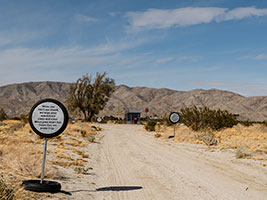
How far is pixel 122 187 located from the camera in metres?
7.01

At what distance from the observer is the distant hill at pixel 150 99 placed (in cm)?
11394

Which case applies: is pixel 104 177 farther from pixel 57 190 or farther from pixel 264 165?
pixel 264 165

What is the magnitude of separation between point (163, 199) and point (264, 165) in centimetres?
598

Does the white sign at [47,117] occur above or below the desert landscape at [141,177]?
above

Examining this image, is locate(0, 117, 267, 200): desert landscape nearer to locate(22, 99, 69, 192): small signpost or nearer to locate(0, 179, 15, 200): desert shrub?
locate(0, 179, 15, 200): desert shrub

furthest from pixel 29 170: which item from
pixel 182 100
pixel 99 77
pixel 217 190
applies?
pixel 182 100

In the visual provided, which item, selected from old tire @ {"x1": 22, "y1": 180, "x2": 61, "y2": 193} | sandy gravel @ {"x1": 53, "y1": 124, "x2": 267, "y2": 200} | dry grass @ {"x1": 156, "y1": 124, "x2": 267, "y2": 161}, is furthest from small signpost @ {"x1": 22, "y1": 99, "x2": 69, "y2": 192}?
dry grass @ {"x1": 156, "y1": 124, "x2": 267, "y2": 161}

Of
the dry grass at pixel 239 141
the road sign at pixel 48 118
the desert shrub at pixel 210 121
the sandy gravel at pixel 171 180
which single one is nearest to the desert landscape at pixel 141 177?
the sandy gravel at pixel 171 180

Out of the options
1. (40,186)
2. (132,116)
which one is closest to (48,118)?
(40,186)

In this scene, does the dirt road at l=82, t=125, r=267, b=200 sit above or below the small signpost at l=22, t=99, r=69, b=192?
below

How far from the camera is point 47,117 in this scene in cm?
580

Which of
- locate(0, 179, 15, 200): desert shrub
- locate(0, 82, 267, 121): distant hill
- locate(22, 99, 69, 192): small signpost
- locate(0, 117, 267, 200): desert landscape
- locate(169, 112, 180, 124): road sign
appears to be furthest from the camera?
locate(0, 82, 267, 121): distant hill

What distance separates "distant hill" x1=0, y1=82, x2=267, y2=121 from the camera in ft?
374

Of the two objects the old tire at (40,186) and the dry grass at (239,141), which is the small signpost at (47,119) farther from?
the dry grass at (239,141)
